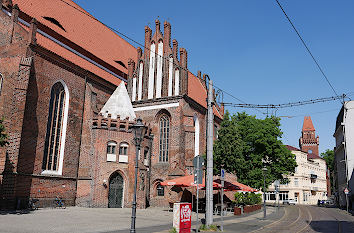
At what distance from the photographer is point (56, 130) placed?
23.7 meters

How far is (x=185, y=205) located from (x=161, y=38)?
71.7ft

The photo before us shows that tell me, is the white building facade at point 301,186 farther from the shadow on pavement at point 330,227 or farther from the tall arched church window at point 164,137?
the shadow on pavement at point 330,227

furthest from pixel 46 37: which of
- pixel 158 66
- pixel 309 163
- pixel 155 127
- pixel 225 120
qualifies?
pixel 309 163

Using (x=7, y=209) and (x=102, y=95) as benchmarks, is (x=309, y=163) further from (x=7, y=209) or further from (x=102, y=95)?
(x=7, y=209)

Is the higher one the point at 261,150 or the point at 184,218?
the point at 261,150

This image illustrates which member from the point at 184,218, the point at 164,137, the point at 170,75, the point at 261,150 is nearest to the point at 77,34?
the point at 170,75

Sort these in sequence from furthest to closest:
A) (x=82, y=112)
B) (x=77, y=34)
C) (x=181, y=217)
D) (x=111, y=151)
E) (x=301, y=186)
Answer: (x=301, y=186), (x=77, y=34), (x=82, y=112), (x=111, y=151), (x=181, y=217)

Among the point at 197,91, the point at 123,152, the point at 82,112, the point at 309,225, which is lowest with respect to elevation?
the point at 309,225

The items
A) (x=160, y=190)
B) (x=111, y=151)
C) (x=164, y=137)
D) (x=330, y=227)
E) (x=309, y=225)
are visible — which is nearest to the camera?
(x=330, y=227)

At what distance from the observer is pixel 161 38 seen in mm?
30359

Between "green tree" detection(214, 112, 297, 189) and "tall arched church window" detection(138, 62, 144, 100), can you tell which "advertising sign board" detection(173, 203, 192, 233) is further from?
"tall arched church window" detection(138, 62, 144, 100)

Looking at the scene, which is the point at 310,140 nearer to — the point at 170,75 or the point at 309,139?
the point at 309,139

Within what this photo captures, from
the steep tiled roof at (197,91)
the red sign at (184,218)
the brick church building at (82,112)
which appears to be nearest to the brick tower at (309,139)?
the steep tiled roof at (197,91)

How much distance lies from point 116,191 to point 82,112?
7.24 metres
